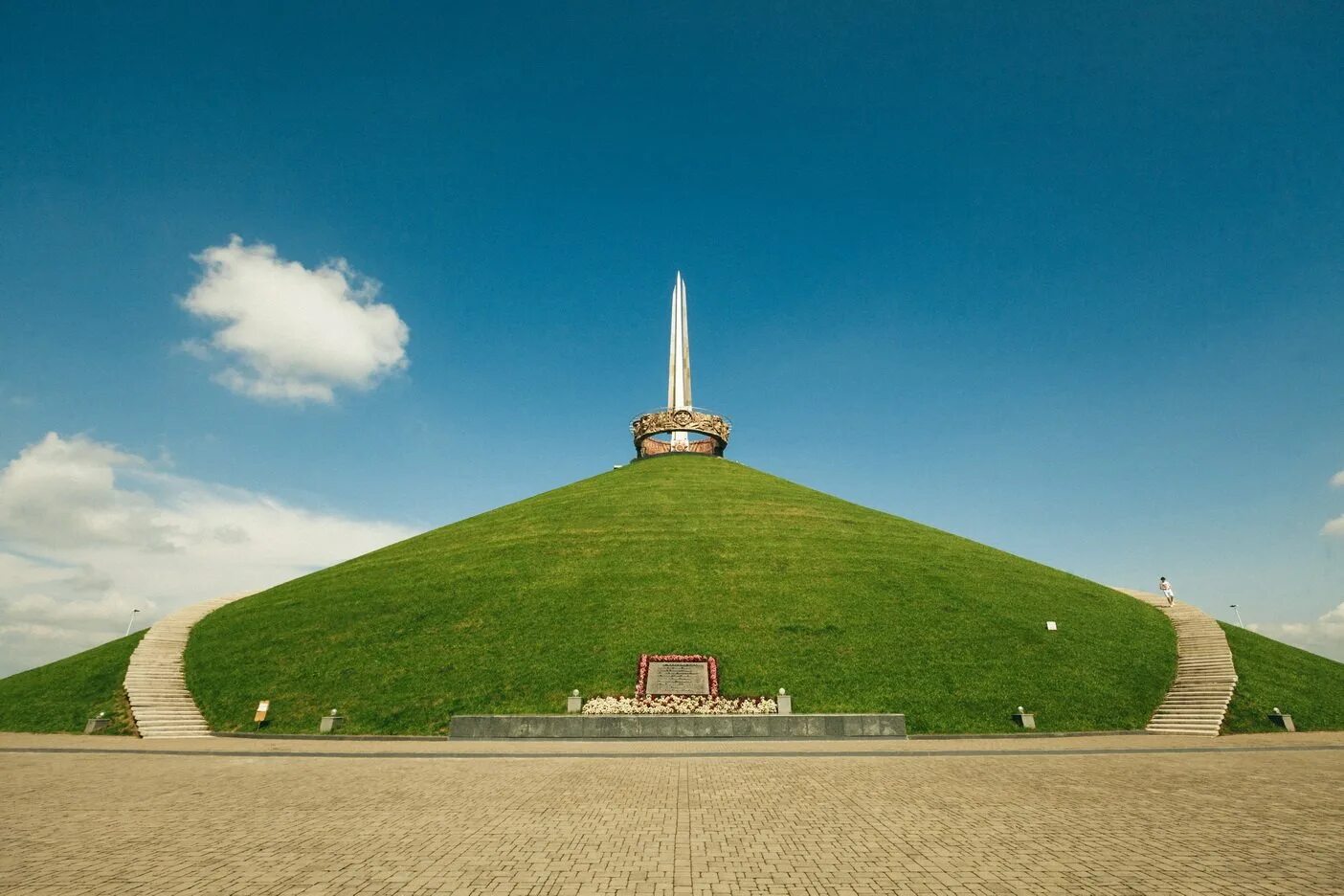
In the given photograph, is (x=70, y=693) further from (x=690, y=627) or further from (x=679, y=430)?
(x=679, y=430)

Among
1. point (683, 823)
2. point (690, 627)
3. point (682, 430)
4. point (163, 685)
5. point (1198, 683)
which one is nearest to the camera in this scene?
point (683, 823)

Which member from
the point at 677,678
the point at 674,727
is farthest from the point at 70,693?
the point at 674,727

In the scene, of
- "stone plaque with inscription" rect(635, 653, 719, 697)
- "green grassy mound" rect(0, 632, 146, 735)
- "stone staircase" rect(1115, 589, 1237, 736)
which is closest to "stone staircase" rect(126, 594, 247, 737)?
"green grassy mound" rect(0, 632, 146, 735)

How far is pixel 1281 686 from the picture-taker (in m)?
32.5

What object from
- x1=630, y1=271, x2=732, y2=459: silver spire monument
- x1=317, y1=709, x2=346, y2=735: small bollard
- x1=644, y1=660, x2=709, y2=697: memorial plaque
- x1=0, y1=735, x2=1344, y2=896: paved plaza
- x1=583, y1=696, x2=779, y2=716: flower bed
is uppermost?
x1=630, y1=271, x2=732, y2=459: silver spire monument

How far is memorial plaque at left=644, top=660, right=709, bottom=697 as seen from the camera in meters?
30.3

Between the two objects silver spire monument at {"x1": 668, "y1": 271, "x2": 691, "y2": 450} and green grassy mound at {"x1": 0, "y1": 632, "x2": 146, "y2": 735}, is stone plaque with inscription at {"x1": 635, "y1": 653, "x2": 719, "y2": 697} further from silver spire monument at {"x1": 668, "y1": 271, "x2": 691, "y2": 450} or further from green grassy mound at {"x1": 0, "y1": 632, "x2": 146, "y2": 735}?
silver spire monument at {"x1": 668, "y1": 271, "x2": 691, "y2": 450}

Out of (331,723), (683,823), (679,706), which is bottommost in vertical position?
(683,823)

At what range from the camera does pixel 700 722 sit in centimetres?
2630

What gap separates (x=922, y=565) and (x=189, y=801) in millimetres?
42202

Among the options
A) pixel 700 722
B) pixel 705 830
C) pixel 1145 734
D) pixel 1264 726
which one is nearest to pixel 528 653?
pixel 700 722

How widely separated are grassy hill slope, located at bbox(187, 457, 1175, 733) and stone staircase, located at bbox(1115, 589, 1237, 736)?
2.89 ft

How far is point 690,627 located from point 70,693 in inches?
1394

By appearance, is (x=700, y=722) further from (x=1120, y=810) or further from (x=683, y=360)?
(x=683, y=360)
